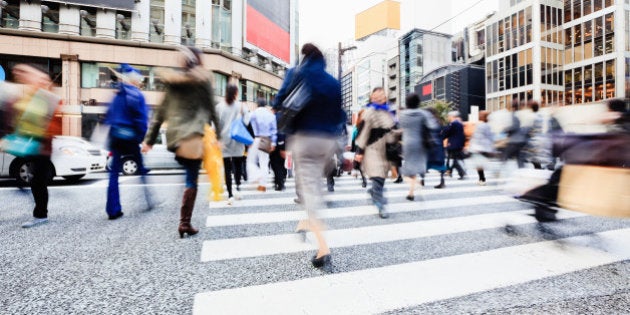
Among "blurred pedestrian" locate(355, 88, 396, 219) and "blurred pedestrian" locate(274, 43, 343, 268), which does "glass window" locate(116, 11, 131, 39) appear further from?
"blurred pedestrian" locate(274, 43, 343, 268)

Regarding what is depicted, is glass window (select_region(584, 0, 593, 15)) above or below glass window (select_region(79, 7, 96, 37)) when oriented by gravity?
above

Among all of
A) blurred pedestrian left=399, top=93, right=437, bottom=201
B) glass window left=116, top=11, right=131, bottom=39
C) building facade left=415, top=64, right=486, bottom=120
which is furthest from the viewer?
building facade left=415, top=64, right=486, bottom=120

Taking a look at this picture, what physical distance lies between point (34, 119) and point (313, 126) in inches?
136

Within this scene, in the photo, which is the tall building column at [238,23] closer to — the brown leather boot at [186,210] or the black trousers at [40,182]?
the black trousers at [40,182]

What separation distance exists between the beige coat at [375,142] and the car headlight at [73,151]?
7.19 metres

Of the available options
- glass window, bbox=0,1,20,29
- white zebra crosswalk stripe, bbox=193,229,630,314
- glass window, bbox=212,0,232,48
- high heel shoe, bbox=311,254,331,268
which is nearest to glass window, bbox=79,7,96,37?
glass window, bbox=0,1,20,29

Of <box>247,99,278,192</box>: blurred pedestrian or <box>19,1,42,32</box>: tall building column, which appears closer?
<box>247,99,278,192</box>: blurred pedestrian

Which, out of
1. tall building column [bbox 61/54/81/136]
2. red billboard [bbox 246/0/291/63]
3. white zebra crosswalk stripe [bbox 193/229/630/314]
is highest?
red billboard [bbox 246/0/291/63]

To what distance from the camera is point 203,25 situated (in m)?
27.9

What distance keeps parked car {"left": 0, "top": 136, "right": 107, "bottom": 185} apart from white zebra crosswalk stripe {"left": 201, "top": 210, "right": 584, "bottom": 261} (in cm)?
595

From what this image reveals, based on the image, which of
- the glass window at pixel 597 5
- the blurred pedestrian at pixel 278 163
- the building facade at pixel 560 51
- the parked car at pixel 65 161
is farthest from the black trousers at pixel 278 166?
the glass window at pixel 597 5

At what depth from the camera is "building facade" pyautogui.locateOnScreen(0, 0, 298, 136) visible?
23234 mm

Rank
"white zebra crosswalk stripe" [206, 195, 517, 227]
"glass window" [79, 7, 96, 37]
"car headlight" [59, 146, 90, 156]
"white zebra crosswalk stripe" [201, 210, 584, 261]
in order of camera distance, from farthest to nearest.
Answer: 1. "glass window" [79, 7, 96, 37]
2. "car headlight" [59, 146, 90, 156]
3. "white zebra crosswalk stripe" [206, 195, 517, 227]
4. "white zebra crosswalk stripe" [201, 210, 584, 261]

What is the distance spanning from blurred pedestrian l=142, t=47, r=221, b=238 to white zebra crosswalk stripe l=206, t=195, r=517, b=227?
85cm
